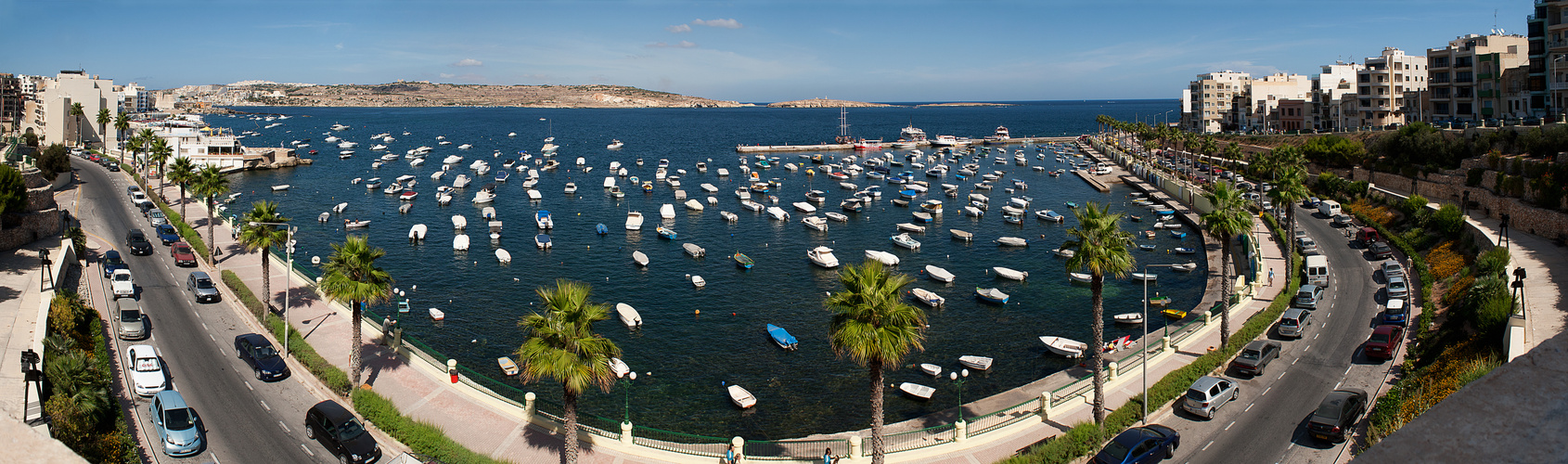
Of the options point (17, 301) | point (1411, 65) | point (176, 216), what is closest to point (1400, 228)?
point (1411, 65)

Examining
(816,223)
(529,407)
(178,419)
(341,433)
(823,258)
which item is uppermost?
(816,223)

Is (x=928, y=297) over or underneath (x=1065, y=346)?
over

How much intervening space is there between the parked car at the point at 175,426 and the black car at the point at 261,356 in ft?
16.7

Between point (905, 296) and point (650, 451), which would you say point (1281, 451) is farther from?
point (905, 296)

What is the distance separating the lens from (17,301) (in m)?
42.2

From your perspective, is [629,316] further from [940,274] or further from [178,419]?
[178,419]

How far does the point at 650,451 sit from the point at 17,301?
3627 centimetres

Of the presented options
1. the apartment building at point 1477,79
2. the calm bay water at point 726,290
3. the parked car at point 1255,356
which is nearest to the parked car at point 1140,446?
the parked car at point 1255,356

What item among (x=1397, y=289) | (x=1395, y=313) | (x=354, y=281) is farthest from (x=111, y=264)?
(x=1397, y=289)

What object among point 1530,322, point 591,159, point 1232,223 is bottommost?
point 1530,322

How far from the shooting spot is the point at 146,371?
33.8m

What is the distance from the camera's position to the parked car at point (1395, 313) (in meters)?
43.0

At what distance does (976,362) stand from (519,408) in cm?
2361

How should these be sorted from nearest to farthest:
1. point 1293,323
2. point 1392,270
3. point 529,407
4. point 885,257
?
point 529,407, point 1293,323, point 1392,270, point 885,257
